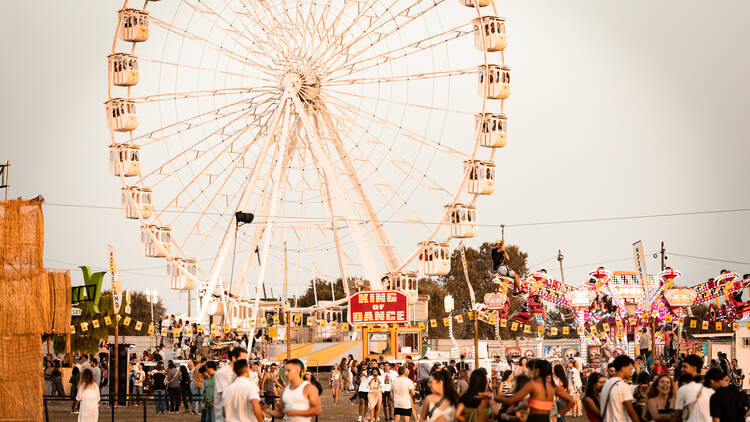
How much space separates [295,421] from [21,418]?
9387mm

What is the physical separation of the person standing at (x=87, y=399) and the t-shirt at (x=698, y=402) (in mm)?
9960

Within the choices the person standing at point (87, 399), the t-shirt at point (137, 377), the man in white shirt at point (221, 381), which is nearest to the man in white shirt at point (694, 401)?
the man in white shirt at point (221, 381)

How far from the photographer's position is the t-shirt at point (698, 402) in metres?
13.5

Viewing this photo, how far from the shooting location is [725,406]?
13.2 meters

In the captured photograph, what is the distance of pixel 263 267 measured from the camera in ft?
141

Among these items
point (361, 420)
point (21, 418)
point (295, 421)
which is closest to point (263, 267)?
point (361, 420)

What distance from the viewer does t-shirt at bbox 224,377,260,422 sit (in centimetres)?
1345

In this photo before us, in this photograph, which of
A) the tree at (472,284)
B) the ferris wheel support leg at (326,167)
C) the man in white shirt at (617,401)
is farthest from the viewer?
the tree at (472,284)

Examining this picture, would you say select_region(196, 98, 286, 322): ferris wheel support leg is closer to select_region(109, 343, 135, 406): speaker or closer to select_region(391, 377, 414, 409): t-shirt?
select_region(109, 343, 135, 406): speaker

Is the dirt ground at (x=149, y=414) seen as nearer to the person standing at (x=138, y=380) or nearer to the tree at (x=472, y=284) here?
the person standing at (x=138, y=380)

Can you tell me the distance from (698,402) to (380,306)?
32.0 metres

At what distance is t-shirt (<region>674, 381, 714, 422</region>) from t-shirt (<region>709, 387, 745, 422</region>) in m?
0.11

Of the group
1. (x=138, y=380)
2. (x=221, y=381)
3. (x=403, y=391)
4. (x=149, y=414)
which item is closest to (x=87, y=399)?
(x=221, y=381)

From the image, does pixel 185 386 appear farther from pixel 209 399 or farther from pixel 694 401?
pixel 694 401
